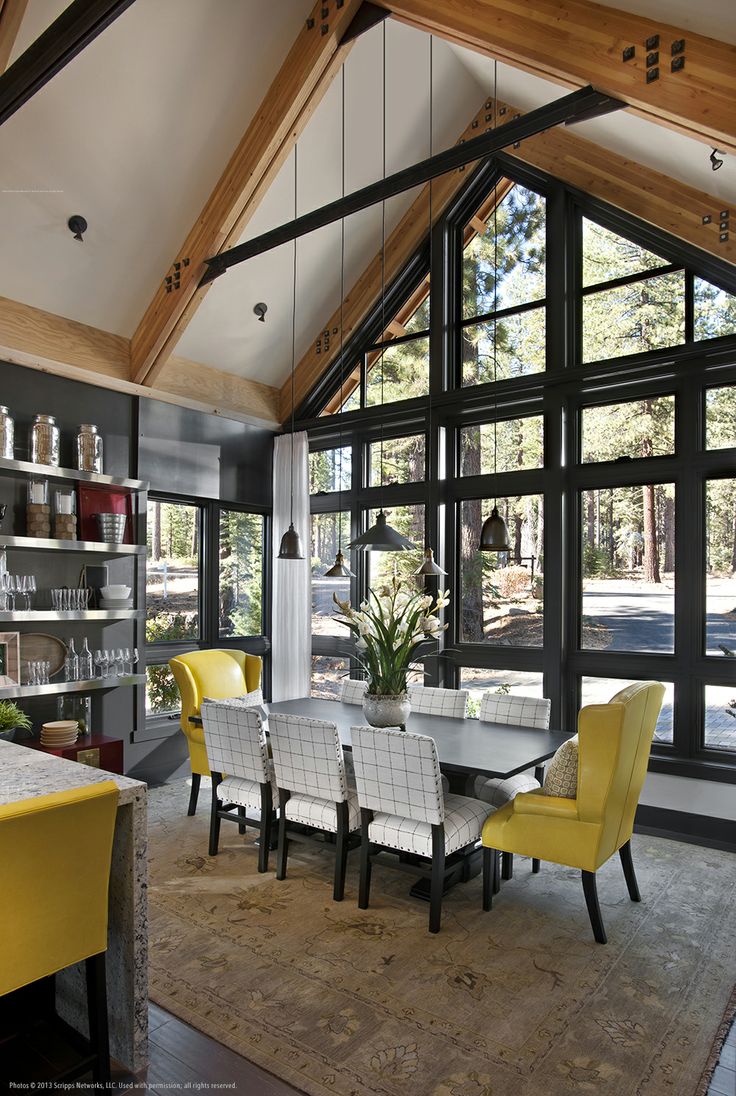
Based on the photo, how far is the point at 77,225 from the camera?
460 cm

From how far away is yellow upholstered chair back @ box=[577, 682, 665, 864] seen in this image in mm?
2830

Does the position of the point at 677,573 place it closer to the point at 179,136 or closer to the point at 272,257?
the point at 272,257

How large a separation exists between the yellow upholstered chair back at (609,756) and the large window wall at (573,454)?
161 cm

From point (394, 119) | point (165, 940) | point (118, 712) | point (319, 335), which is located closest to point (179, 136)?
point (394, 119)

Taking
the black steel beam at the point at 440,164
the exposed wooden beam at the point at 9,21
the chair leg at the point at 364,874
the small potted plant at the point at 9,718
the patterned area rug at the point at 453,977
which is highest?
the exposed wooden beam at the point at 9,21

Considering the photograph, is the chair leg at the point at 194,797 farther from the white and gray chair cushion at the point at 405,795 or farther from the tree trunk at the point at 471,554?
the tree trunk at the point at 471,554

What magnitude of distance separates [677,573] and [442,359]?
8.11 feet

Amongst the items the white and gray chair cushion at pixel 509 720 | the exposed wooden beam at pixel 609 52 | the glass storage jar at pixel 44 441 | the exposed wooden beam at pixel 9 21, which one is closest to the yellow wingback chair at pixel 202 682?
the glass storage jar at pixel 44 441

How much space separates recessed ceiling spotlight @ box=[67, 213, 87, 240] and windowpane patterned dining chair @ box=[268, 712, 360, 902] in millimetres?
3444

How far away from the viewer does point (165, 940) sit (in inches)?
118

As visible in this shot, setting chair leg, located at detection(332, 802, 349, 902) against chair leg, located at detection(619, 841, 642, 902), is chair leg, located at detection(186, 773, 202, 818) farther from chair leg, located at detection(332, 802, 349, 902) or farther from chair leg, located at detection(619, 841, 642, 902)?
chair leg, located at detection(619, 841, 642, 902)

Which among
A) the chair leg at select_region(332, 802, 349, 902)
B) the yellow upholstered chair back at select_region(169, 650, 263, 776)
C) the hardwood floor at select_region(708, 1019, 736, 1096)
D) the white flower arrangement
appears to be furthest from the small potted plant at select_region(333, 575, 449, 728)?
the hardwood floor at select_region(708, 1019, 736, 1096)

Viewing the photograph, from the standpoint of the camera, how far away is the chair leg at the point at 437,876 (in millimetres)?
3045

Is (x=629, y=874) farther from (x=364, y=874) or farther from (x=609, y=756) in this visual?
(x=364, y=874)
